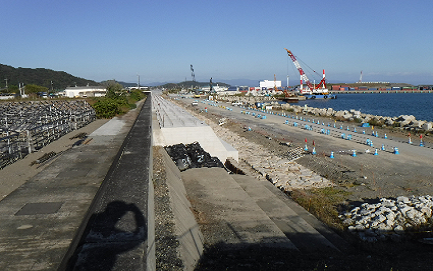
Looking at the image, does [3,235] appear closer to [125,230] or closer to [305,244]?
[125,230]

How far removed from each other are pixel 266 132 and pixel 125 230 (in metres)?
24.7

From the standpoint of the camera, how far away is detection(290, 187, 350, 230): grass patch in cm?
996

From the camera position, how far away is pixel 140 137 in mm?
14289

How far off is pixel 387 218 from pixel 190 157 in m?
9.36

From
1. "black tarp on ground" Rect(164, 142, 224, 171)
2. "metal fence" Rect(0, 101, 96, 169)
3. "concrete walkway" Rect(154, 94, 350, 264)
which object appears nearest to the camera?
"concrete walkway" Rect(154, 94, 350, 264)

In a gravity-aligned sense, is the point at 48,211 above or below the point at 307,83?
below

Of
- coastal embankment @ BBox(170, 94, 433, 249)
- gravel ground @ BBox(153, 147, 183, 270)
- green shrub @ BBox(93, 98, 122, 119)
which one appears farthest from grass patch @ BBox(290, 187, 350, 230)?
green shrub @ BBox(93, 98, 122, 119)

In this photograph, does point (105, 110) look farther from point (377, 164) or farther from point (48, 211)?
point (48, 211)

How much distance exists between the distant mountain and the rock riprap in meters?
137

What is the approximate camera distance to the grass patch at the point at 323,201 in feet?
32.7

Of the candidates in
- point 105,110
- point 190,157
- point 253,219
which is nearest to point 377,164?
point 190,157

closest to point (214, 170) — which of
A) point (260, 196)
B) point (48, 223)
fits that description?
point (260, 196)

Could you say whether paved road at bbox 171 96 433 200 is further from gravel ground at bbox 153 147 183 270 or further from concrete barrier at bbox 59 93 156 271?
concrete barrier at bbox 59 93 156 271

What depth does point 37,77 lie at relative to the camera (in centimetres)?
14762
